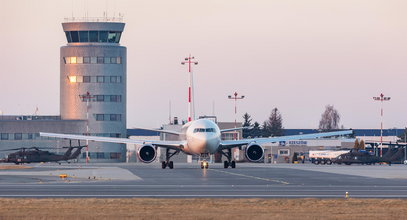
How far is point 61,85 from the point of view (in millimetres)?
147750

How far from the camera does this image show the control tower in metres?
144

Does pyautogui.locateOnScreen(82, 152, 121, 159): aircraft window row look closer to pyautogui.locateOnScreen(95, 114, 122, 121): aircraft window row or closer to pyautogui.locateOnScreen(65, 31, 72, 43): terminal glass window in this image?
pyautogui.locateOnScreen(95, 114, 122, 121): aircraft window row

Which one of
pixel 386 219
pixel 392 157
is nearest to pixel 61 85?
pixel 392 157

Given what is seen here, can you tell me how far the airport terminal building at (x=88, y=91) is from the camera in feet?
471

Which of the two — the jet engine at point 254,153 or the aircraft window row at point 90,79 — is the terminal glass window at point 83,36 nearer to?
the aircraft window row at point 90,79

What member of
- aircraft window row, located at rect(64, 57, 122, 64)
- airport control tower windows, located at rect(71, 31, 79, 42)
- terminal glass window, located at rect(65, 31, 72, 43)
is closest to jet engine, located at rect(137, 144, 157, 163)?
aircraft window row, located at rect(64, 57, 122, 64)

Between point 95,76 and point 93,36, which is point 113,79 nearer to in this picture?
point 95,76

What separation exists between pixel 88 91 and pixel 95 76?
2.75 metres

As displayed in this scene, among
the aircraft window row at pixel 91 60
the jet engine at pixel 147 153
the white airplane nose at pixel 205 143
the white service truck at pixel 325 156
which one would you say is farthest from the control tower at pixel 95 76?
the white airplane nose at pixel 205 143

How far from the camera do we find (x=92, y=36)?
474ft


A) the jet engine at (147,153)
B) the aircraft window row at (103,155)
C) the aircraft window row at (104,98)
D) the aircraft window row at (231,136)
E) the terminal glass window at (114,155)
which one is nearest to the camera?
the jet engine at (147,153)

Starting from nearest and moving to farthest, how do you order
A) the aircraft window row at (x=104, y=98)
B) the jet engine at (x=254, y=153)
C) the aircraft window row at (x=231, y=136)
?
the jet engine at (x=254, y=153), the aircraft window row at (x=104, y=98), the aircraft window row at (x=231, y=136)

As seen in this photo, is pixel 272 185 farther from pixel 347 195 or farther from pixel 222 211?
pixel 222 211

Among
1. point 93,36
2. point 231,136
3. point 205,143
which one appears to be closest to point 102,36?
point 93,36
